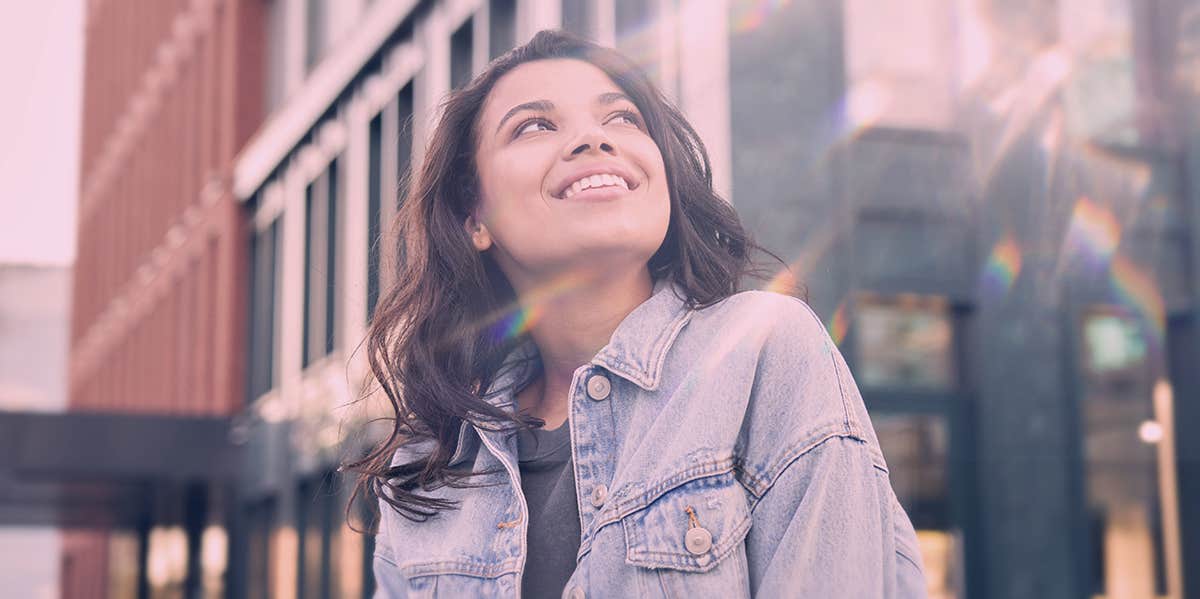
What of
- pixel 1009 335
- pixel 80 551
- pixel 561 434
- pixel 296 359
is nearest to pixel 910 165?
pixel 1009 335

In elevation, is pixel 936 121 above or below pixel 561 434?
above

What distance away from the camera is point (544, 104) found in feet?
9.81

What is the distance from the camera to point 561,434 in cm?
294

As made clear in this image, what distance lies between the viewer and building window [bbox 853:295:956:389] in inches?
334

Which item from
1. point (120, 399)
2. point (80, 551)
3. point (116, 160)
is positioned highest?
point (116, 160)

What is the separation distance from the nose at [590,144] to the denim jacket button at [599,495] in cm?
62

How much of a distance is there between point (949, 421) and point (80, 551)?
41.0m

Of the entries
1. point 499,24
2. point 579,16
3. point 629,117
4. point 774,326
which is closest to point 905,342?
point 579,16

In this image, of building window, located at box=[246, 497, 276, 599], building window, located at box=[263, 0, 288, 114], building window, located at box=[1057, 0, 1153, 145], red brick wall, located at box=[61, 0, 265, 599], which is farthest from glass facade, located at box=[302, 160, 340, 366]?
building window, located at box=[1057, 0, 1153, 145]

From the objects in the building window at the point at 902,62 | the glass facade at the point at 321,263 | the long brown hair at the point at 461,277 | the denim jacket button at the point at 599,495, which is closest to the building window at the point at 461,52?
the building window at the point at 902,62

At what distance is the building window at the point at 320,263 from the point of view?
15586mm

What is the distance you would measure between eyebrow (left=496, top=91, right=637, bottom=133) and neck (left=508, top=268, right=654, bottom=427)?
332 mm

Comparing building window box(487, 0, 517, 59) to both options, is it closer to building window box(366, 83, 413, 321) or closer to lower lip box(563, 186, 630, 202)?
building window box(366, 83, 413, 321)

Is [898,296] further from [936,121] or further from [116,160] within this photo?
[116,160]
